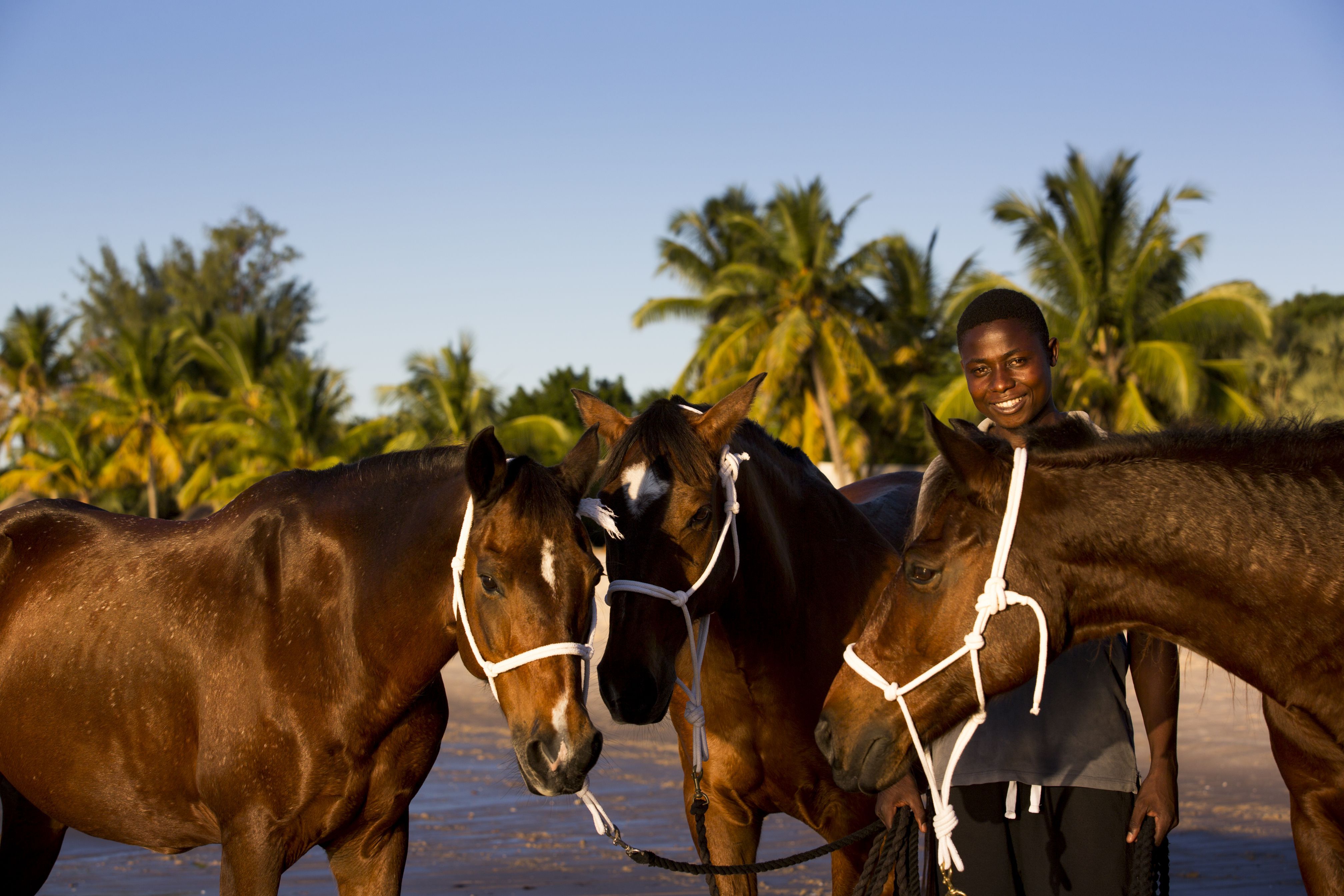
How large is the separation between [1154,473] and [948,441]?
47 centimetres

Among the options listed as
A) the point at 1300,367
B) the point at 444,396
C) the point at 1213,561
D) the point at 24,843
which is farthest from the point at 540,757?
the point at 1300,367

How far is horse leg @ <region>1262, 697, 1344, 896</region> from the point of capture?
2697mm

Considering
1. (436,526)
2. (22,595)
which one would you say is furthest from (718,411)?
(22,595)

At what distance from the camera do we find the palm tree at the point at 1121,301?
22203mm

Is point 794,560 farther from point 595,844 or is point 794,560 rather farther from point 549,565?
point 595,844

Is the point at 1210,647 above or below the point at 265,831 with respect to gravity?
above

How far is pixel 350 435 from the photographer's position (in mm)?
27500

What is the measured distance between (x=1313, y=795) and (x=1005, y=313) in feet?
4.74

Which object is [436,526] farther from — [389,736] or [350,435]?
[350,435]

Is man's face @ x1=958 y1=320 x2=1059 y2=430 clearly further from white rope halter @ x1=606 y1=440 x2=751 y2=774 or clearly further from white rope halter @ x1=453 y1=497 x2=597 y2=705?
white rope halter @ x1=453 y1=497 x2=597 y2=705

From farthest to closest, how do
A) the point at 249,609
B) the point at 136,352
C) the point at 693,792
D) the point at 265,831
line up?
the point at 136,352 → the point at 693,792 → the point at 249,609 → the point at 265,831

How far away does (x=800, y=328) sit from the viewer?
2730 cm

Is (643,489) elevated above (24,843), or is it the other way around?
(643,489)

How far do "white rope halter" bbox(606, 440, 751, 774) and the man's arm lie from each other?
3.77 ft
